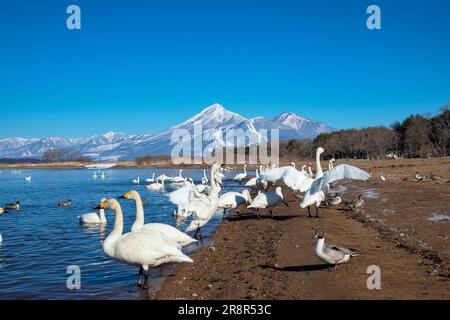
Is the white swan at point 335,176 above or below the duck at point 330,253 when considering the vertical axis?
above

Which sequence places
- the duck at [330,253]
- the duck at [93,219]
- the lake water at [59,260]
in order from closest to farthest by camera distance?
the duck at [330,253] → the lake water at [59,260] → the duck at [93,219]

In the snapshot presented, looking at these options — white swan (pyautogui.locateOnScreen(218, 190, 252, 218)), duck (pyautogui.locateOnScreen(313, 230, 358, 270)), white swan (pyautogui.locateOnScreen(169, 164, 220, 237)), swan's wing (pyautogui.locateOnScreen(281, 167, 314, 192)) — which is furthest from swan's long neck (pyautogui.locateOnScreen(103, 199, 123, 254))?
swan's wing (pyautogui.locateOnScreen(281, 167, 314, 192))

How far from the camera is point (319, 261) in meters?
10.2

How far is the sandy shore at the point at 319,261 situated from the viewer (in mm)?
7996

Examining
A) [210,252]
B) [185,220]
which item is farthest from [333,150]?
[210,252]

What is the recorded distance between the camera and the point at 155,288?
30.7ft

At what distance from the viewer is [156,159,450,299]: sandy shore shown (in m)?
8.00

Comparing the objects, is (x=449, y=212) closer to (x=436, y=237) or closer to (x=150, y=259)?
(x=436, y=237)

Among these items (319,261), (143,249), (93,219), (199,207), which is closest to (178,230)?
(143,249)

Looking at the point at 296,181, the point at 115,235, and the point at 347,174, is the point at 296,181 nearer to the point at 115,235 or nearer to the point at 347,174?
the point at 347,174

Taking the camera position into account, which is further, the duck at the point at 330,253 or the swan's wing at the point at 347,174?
the swan's wing at the point at 347,174

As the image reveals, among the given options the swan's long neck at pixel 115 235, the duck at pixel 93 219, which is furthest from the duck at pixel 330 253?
the duck at pixel 93 219

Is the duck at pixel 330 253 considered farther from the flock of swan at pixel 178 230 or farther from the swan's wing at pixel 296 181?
the swan's wing at pixel 296 181
